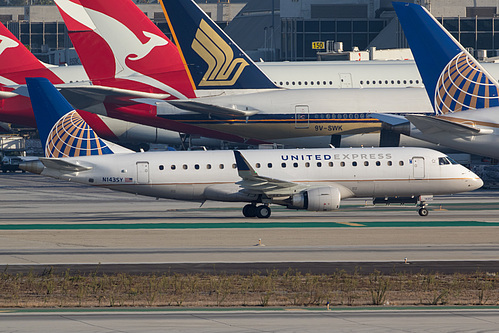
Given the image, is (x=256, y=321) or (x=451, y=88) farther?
(x=451, y=88)

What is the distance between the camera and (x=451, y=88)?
50562 millimetres

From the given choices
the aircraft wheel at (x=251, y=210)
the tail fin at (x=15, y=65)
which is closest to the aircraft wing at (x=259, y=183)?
the aircraft wheel at (x=251, y=210)

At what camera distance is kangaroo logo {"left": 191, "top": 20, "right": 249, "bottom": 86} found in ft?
202

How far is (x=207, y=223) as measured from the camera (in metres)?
43.4

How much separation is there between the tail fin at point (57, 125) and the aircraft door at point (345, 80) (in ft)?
99.3

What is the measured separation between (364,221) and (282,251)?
1099 cm

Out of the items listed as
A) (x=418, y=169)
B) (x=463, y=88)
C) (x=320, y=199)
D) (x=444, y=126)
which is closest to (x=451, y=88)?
(x=463, y=88)

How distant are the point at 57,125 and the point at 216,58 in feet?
62.8

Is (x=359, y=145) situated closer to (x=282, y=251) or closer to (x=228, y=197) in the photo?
(x=228, y=197)

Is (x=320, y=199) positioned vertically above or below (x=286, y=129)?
below

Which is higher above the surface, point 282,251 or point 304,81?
point 304,81

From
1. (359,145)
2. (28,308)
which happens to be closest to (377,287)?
(28,308)

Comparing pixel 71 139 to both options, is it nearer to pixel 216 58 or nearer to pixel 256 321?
pixel 216 58

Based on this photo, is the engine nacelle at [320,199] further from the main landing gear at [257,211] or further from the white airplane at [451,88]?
the white airplane at [451,88]
